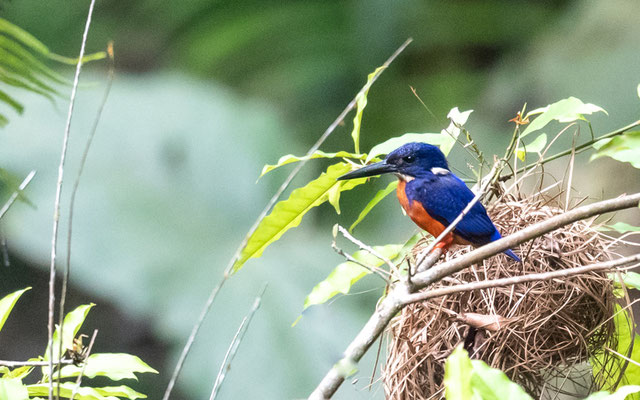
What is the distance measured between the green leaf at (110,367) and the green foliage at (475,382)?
0.47 metres

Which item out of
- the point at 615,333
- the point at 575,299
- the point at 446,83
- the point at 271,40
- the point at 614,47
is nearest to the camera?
the point at 575,299

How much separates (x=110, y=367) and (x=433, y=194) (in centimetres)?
57

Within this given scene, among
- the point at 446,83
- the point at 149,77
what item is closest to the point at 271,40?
the point at 149,77

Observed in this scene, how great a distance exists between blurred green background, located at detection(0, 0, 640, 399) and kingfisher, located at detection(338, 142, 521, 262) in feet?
3.58

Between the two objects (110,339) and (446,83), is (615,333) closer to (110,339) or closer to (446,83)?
(446,83)

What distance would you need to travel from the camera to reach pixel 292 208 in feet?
3.19

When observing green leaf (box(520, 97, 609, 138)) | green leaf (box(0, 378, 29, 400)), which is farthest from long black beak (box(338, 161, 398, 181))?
green leaf (box(0, 378, 29, 400))

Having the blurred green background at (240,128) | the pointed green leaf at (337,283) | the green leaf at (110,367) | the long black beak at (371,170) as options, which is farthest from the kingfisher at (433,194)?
the blurred green background at (240,128)

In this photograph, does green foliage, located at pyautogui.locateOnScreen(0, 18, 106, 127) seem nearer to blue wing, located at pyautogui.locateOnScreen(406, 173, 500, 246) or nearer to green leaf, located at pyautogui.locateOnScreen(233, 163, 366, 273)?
green leaf, located at pyautogui.locateOnScreen(233, 163, 366, 273)

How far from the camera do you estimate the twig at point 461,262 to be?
70 cm

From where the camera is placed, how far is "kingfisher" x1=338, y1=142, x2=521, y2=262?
100 centimetres

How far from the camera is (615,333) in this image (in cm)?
106

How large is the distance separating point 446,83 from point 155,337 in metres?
1.52

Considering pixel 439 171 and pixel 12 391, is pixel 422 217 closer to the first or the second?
pixel 439 171
